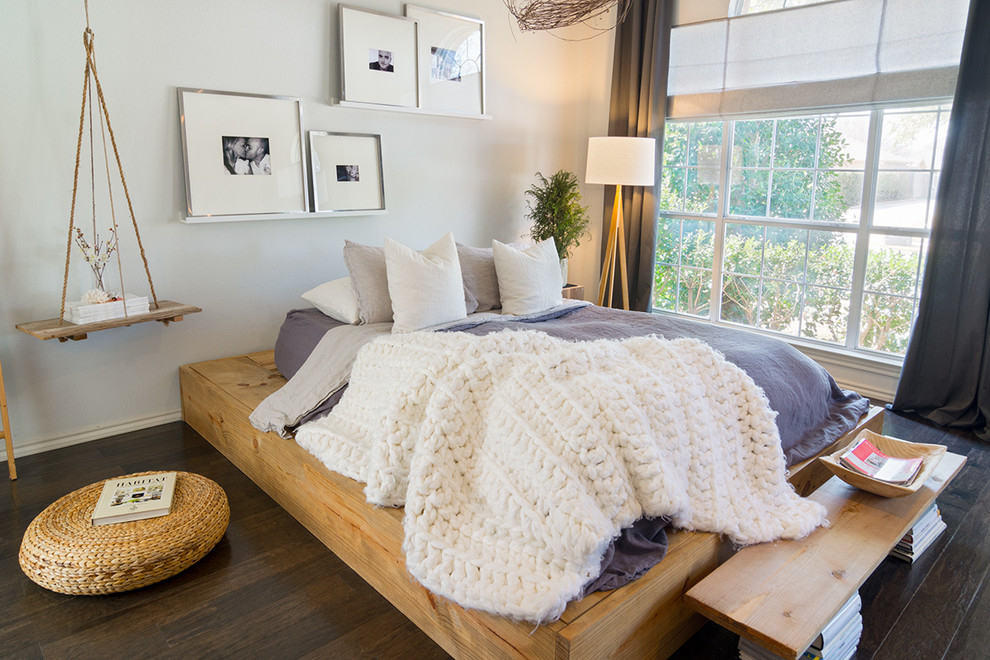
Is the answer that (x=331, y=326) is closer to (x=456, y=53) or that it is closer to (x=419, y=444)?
(x=419, y=444)

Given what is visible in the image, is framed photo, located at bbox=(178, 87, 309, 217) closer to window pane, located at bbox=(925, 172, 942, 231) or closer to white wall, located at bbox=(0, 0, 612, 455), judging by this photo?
white wall, located at bbox=(0, 0, 612, 455)

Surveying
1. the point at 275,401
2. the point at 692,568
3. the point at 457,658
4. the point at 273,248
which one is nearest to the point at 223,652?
the point at 457,658

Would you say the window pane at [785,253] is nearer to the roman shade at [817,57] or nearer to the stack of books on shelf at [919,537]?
the roman shade at [817,57]

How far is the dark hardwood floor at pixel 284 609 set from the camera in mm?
1873

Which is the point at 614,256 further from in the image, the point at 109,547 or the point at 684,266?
the point at 109,547

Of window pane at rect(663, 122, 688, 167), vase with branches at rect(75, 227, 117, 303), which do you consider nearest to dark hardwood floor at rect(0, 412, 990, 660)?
vase with branches at rect(75, 227, 117, 303)

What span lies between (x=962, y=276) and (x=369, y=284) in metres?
2.98

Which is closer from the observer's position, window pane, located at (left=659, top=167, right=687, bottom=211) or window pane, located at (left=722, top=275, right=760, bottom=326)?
window pane, located at (left=722, top=275, right=760, bottom=326)

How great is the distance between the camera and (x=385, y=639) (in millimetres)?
1903

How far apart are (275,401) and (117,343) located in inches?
44.5

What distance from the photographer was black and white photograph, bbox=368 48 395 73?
382cm

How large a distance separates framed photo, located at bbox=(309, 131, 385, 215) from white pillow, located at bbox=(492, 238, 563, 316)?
944mm

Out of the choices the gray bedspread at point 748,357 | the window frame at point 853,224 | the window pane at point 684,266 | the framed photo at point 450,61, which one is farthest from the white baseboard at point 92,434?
the window frame at point 853,224

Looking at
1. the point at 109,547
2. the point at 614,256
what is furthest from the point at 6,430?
the point at 614,256
